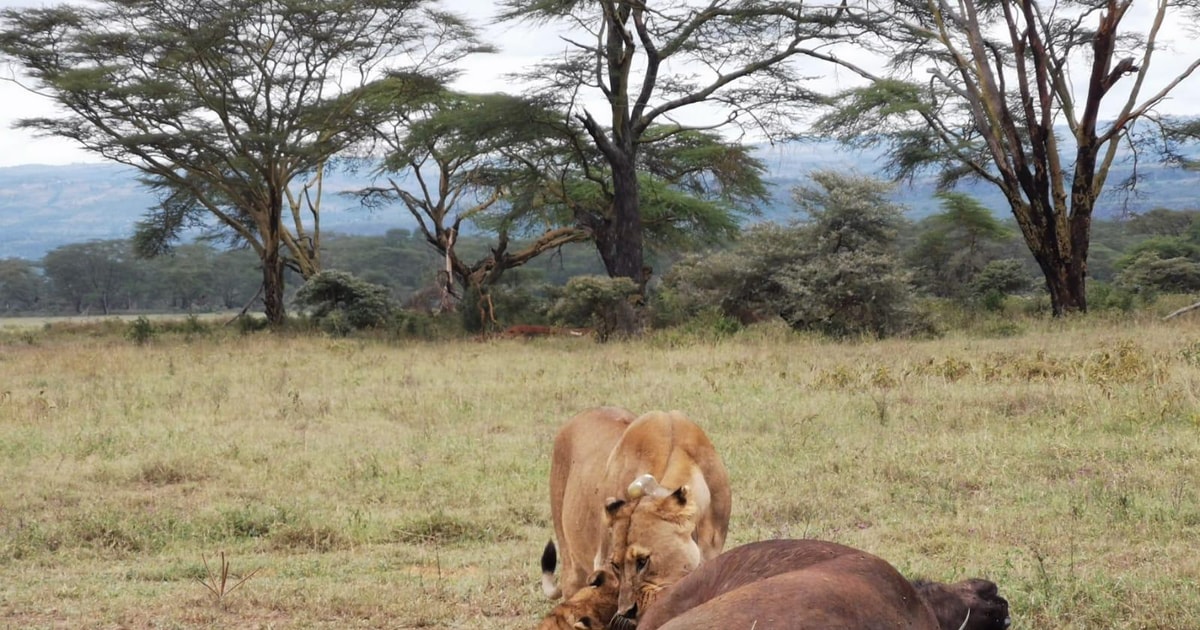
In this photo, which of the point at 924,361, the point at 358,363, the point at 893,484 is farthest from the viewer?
the point at 358,363

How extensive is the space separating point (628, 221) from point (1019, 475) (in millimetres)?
13412

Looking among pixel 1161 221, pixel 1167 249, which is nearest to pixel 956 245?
pixel 1167 249

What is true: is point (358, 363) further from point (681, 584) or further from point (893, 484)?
point (681, 584)

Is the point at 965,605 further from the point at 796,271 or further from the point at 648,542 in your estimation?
the point at 796,271

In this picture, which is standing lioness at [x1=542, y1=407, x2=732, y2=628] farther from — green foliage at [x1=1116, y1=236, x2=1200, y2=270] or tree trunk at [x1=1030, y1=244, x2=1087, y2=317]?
green foliage at [x1=1116, y1=236, x2=1200, y2=270]

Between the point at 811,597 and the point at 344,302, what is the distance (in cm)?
1918

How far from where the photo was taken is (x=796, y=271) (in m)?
16.8

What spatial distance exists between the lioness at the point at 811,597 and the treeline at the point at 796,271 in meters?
13.5

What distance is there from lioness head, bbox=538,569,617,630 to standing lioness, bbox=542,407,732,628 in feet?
0.15

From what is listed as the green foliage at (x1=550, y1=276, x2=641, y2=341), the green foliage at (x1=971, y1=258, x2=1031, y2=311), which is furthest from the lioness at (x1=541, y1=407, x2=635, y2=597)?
the green foliage at (x1=971, y1=258, x2=1031, y2=311)

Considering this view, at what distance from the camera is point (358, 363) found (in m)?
14.5

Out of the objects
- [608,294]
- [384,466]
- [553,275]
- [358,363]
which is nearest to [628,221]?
[608,294]

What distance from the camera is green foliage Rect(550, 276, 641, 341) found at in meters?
17.3

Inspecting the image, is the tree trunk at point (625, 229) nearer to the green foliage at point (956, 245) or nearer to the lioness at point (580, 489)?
the green foliage at point (956, 245)
